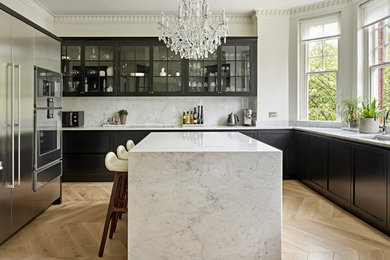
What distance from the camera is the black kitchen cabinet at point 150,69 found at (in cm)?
571

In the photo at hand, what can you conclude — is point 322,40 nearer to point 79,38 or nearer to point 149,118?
point 149,118

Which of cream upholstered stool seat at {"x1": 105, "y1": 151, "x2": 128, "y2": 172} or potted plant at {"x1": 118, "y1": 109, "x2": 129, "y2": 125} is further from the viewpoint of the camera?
potted plant at {"x1": 118, "y1": 109, "x2": 129, "y2": 125}

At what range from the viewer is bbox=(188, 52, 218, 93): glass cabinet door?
19.1 ft

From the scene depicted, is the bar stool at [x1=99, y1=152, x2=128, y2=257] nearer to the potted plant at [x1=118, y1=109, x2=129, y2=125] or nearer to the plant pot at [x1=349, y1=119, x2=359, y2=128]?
the potted plant at [x1=118, y1=109, x2=129, y2=125]

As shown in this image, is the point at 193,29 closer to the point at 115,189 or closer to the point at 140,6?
the point at 115,189

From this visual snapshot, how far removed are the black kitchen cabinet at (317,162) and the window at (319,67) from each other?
3.05 ft

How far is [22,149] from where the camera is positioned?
3096 mm

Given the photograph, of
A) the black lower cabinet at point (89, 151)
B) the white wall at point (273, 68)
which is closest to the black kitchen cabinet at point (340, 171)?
the white wall at point (273, 68)

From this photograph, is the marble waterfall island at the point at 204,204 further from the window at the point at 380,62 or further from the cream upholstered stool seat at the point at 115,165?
the window at the point at 380,62

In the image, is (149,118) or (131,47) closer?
(131,47)

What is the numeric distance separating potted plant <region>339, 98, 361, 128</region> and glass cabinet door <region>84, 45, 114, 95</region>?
391 cm

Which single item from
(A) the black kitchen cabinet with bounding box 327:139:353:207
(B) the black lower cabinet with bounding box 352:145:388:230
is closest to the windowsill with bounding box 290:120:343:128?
(A) the black kitchen cabinet with bounding box 327:139:353:207

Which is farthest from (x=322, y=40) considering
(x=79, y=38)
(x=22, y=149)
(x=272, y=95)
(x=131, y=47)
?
(x=22, y=149)

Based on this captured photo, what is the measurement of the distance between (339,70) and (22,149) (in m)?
4.76
